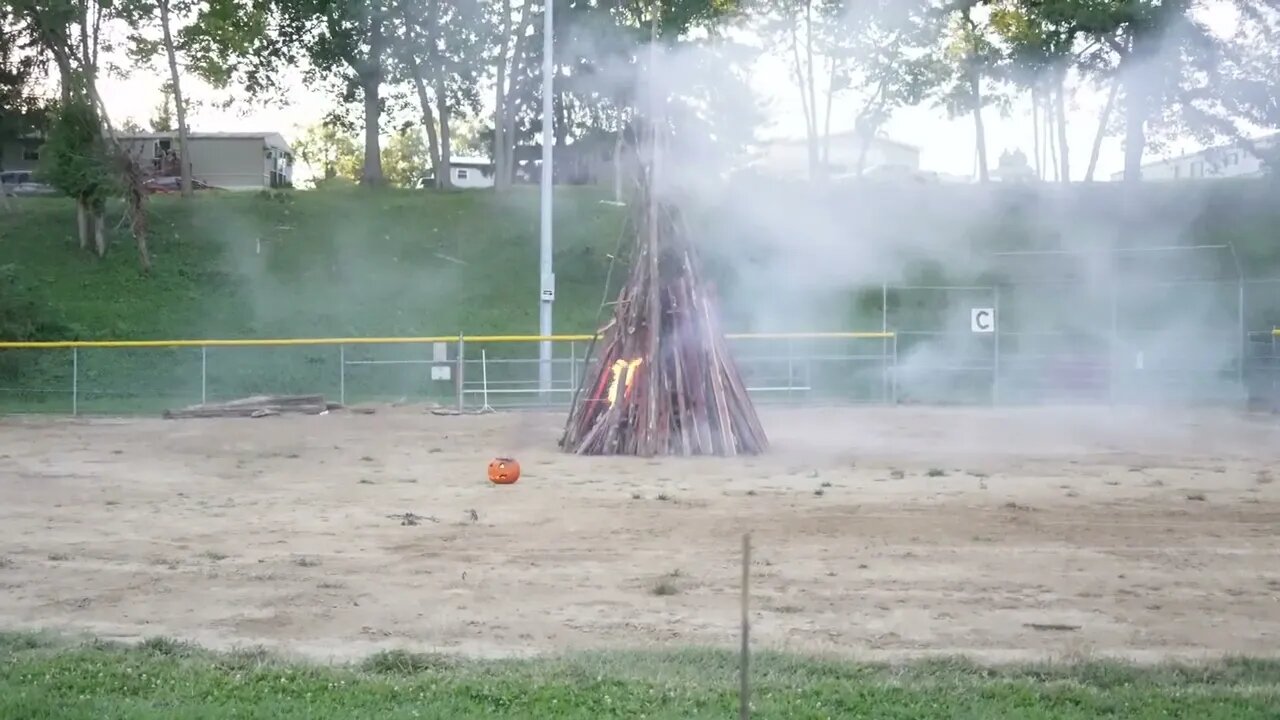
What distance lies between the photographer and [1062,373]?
85.3 ft

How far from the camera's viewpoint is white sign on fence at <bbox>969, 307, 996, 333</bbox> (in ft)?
82.8

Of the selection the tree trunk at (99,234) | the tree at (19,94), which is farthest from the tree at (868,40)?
the tree at (19,94)

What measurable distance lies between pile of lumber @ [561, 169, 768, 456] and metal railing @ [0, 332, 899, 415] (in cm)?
787

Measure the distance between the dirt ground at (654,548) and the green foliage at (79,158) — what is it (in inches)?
676

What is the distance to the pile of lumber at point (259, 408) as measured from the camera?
22562 mm

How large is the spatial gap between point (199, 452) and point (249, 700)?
39.4 feet

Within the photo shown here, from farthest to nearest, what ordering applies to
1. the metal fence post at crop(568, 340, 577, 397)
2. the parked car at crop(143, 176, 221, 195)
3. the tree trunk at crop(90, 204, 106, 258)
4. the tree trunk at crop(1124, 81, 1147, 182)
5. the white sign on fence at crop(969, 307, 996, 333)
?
the parked car at crop(143, 176, 221, 195)
the tree trunk at crop(90, 204, 106, 258)
the white sign on fence at crop(969, 307, 996, 333)
the metal fence post at crop(568, 340, 577, 397)
the tree trunk at crop(1124, 81, 1147, 182)

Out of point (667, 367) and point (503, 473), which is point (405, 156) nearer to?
point (667, 367)

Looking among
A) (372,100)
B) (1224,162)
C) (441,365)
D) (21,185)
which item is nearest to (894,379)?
(441,365)

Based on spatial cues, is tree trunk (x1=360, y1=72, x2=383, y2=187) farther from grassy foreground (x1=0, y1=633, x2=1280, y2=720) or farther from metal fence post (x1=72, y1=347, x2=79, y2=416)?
grassy foreground (x1=0, y1=633, x2=1280, y2=720)

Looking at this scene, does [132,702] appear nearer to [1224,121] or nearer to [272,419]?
[272,419]

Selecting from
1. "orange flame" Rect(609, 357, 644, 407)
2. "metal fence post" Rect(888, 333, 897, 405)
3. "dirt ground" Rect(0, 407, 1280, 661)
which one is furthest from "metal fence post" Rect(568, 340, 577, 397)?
"orange flame" Rect(609, 357, 644, 407)

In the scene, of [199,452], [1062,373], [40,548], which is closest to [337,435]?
[199,452]

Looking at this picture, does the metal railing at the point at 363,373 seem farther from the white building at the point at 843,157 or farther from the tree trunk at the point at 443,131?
the tree trunk at the point at 443,131
